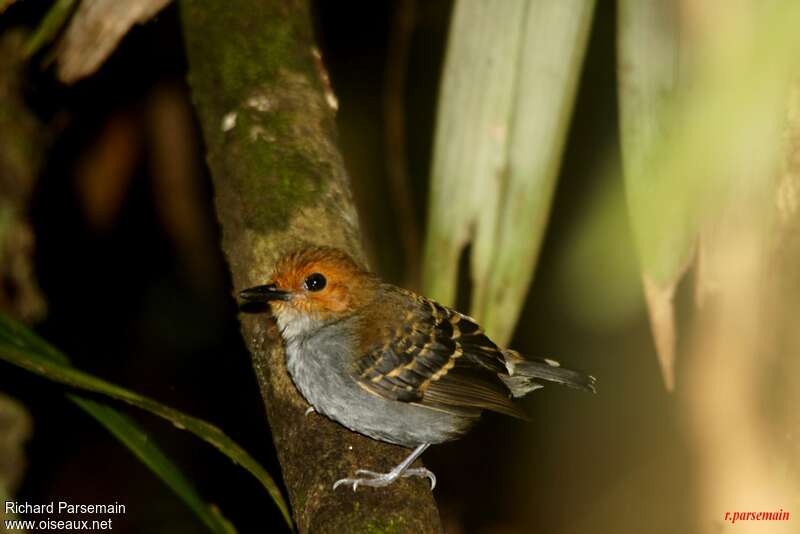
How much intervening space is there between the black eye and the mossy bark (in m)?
0.13

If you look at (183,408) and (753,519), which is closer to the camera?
(753,519)

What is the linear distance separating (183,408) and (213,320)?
75cm

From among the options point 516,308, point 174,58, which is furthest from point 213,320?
point 516,308

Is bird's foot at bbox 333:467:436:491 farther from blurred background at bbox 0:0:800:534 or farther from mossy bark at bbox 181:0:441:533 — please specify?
blurred background at bbox 0:0:800:534

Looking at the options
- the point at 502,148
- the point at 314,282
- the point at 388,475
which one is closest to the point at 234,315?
the point at 314,282

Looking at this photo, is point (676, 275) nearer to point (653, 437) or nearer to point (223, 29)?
point (223, 29)

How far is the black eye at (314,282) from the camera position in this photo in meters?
3.20

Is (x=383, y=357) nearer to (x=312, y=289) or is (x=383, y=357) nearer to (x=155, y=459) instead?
(x=312, y=289)

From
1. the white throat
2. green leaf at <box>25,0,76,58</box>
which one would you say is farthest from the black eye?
green leaf at <box>25,0,76,58</box>

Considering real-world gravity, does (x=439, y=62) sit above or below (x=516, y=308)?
above

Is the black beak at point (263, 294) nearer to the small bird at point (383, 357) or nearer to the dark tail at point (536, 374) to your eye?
the small bird at point (383, 357)

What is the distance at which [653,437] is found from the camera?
5.89 metres

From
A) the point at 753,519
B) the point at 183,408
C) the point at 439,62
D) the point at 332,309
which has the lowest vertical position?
the point at 183,408

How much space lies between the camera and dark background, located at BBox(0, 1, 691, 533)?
18.4 feet
